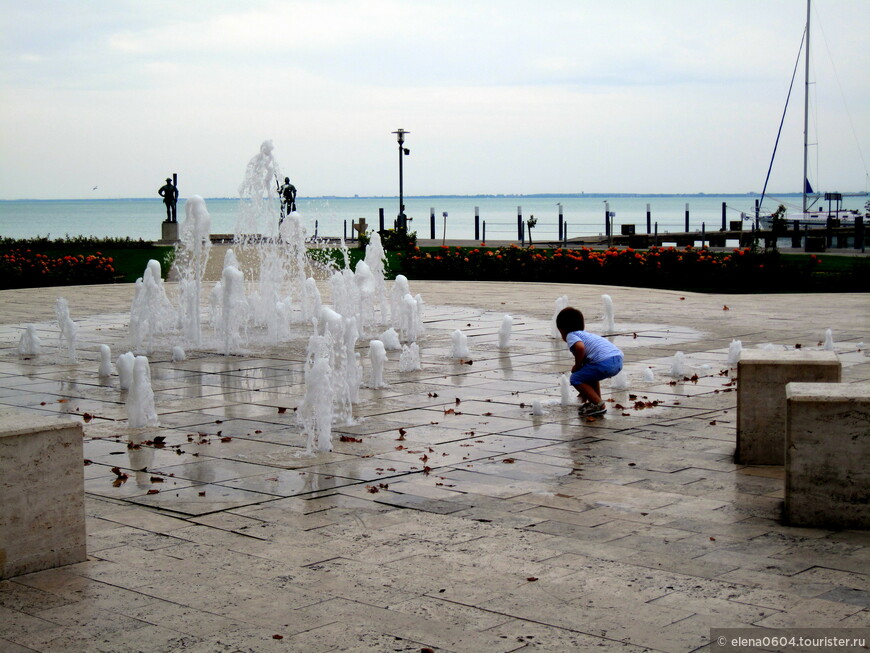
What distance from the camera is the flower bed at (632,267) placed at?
2275 centimetres

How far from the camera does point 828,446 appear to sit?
574cm

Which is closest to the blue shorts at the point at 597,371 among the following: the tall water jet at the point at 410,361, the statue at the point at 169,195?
the tall water jet at the point at 410,361

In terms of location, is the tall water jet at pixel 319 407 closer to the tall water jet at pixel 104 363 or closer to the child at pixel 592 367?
the child at pixel 592 367

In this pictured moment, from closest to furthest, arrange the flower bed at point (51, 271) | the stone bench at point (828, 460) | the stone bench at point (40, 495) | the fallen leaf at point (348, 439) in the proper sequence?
the stone bench at point (40, 495) < the stone bench at point (828, 460) < the fallen leaf at point (348, 439) < the flower bed at point (51, 271)

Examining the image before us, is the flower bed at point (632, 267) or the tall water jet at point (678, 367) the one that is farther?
the flower bed at point (632, 267)

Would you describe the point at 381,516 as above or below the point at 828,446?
below

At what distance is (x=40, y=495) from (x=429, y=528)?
2046 millimetres

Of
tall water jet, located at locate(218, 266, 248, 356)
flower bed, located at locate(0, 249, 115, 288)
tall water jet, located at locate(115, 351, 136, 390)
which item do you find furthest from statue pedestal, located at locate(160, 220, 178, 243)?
tall water jet, located at locate(115, 351, 136, 390)

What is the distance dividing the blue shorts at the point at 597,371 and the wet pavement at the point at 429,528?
1.20 ft

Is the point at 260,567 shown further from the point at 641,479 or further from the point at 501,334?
the point at 501,334

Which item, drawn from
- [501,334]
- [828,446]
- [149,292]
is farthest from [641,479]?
[149,292]

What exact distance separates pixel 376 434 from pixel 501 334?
5449mm

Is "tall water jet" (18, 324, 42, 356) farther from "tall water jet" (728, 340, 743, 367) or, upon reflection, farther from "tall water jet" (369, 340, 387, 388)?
"tall water jet" (728, 340, 743, 367)

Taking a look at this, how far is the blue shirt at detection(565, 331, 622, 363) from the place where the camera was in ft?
29.8
